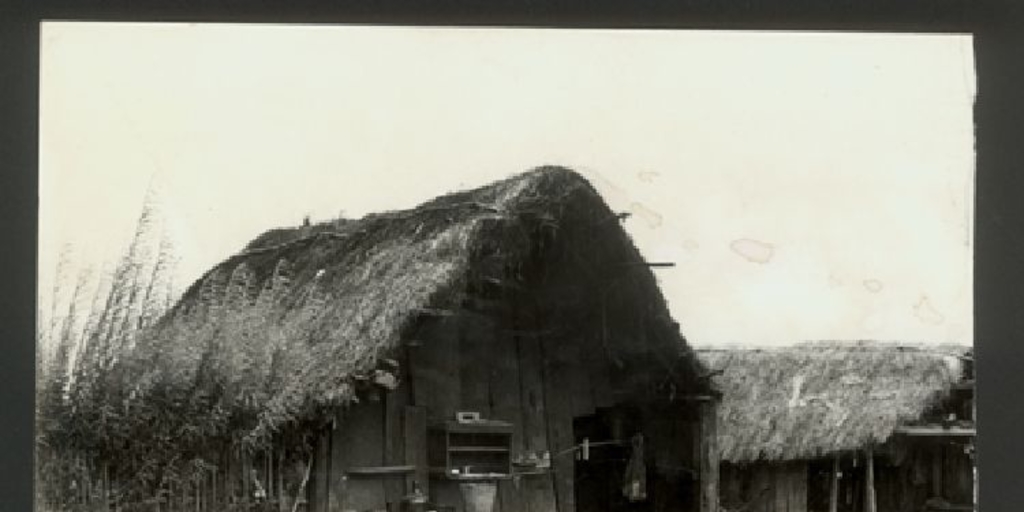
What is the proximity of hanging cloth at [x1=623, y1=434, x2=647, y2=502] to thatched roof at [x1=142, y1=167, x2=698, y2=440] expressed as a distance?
0.31 metres

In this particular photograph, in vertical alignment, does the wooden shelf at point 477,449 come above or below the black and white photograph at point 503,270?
below

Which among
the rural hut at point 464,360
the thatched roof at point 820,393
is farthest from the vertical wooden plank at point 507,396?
the thatched roof at point 820,393

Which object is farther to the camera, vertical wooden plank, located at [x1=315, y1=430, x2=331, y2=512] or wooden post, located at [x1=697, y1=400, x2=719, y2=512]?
wooden post, located at [x1=697, y1=400, x2=719, y2=512]

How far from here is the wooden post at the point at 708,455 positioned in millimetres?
3055

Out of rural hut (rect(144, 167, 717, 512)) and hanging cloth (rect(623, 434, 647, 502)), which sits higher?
rural hut (rect(144, 167, 717, 512))

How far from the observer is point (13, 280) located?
291cm

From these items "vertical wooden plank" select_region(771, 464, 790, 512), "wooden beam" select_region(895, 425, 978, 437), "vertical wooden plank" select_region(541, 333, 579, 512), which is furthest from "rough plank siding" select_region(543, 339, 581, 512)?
"wooden beam" select_region(895, 425, 978, 437)

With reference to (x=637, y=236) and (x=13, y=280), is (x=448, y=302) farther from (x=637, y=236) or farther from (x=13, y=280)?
(x=13, y=280)

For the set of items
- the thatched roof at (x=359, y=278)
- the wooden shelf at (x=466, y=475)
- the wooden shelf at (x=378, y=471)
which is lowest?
the wooden shelf at (x=466, y=475)

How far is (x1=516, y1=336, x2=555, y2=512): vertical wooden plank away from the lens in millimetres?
3018

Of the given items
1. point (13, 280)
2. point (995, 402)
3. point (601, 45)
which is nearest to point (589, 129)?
point (601, 45)

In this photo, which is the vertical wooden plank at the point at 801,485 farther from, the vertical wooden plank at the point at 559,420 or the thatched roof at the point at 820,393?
the vertical wooden plank at the point at 559,420

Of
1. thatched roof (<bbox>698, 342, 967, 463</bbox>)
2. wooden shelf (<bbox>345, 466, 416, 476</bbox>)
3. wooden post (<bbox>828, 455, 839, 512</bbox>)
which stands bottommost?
wooden post (<bbox>828, 455, 839, 512</bbox>)

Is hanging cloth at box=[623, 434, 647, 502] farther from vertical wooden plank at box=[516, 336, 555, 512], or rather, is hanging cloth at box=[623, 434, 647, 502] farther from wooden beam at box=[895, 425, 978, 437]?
wooden beam at box=[895, 425, 978, 437]
